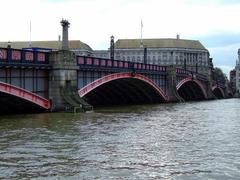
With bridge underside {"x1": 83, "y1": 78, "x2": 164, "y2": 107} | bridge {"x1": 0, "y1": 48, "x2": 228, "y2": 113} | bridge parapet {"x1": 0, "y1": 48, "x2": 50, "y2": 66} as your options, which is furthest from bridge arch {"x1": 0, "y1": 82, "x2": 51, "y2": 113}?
bridge underside {"x1": 83, "y1": 78, "x2": 164, "y2": 107}

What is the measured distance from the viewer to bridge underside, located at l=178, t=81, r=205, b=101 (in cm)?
10551

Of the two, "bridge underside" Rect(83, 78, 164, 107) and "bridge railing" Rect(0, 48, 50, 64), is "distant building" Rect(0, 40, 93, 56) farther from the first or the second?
"bridge railing" Rect(0, 48, 50, 64)

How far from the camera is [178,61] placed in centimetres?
19775

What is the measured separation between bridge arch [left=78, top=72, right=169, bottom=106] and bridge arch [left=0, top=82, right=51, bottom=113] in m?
21.0

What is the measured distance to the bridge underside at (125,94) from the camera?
68387 millimetres

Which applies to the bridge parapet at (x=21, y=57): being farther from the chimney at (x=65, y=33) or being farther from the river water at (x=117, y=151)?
the river water at (x=117, y=151)

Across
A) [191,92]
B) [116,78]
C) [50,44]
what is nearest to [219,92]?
[191,92]

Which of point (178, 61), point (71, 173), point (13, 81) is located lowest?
point (71, 173)

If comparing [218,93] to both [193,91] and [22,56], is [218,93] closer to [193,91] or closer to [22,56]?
[193,91]

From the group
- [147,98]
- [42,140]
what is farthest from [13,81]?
[147,98]

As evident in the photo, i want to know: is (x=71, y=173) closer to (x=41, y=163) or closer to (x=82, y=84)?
(x=41, y=163)

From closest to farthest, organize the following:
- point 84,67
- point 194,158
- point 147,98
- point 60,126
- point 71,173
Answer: point 71,173
point 194,158
point 60,126
point 84,67
point 147,98

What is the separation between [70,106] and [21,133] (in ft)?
54.4

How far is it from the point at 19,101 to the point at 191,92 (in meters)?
73.8
